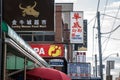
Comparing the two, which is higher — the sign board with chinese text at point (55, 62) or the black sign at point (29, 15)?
the black sign at point (29, 15)

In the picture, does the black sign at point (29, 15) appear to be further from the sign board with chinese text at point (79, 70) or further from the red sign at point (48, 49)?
the sign board with chinese text at point (79, 70)

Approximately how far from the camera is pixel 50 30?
1923cm

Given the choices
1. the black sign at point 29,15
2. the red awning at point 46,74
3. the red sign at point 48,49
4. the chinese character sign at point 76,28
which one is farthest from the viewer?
the red sign at point 48,49

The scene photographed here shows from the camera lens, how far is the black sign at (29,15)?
19016mm

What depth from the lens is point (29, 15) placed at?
751 inches

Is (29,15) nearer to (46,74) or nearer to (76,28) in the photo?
(46,74)

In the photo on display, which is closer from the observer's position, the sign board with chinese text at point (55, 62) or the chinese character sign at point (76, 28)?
the chinese character sign at point (76, 28)

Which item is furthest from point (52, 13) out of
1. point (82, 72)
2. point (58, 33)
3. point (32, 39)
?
point (58, 33)

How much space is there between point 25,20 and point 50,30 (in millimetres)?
1130

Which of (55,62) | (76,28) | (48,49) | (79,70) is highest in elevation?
(76,28)

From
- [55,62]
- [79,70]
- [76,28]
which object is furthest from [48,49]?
[79,70]

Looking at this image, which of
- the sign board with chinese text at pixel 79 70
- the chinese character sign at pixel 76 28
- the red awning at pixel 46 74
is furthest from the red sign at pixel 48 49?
the red awning at pixel 46 74

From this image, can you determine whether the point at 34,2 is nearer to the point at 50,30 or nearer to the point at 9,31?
the point at 50,30

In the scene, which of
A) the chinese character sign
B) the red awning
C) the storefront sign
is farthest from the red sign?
the red awning
